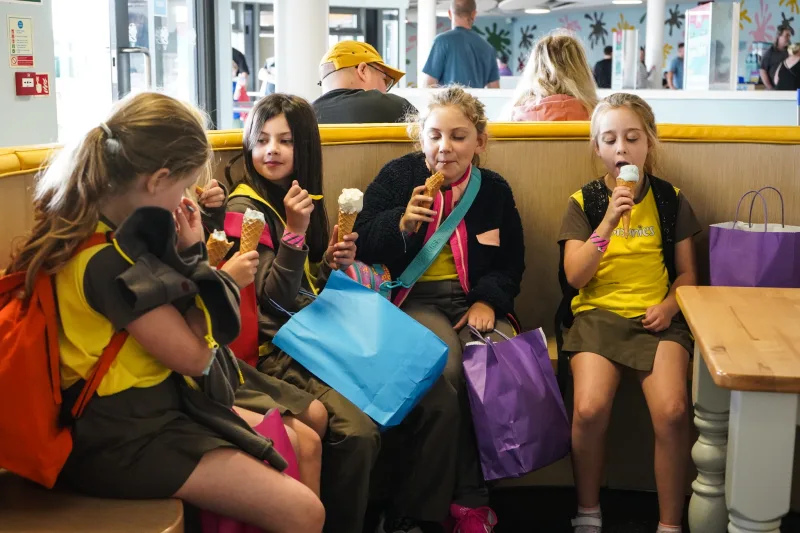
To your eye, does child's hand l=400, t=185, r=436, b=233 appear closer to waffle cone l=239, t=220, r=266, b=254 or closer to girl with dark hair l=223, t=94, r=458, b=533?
girl with dark hair l=223, t=94, r=458, b=533

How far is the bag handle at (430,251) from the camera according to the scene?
2678 mm

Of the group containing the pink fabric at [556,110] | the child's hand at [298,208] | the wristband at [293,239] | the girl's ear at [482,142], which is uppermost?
the pink fabric at [556,110]

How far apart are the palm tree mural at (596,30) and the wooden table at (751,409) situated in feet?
59.9

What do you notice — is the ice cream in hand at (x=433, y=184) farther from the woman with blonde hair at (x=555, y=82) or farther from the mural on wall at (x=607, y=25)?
the mural on wall at (x=607, y=25)

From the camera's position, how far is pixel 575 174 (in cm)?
304

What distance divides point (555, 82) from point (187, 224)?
2328mm

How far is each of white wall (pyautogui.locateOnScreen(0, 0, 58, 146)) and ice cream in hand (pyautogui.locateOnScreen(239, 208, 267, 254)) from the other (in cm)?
300

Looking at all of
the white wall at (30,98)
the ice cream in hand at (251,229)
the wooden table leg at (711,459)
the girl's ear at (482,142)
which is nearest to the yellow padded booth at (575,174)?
the girl's ear at (482,142)

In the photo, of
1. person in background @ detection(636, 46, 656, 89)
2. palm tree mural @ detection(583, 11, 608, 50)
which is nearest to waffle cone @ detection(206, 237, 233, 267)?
person in background @ detection(636, 46, 656, 89)

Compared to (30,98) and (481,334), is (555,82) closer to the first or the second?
(481,334)

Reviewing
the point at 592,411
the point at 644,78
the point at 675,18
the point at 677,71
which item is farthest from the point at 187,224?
the point at 675,18

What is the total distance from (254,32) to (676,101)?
20.3 feet

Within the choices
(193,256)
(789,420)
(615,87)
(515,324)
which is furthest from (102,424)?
(615,87)

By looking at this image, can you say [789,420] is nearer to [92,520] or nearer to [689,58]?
→ [92,520]
